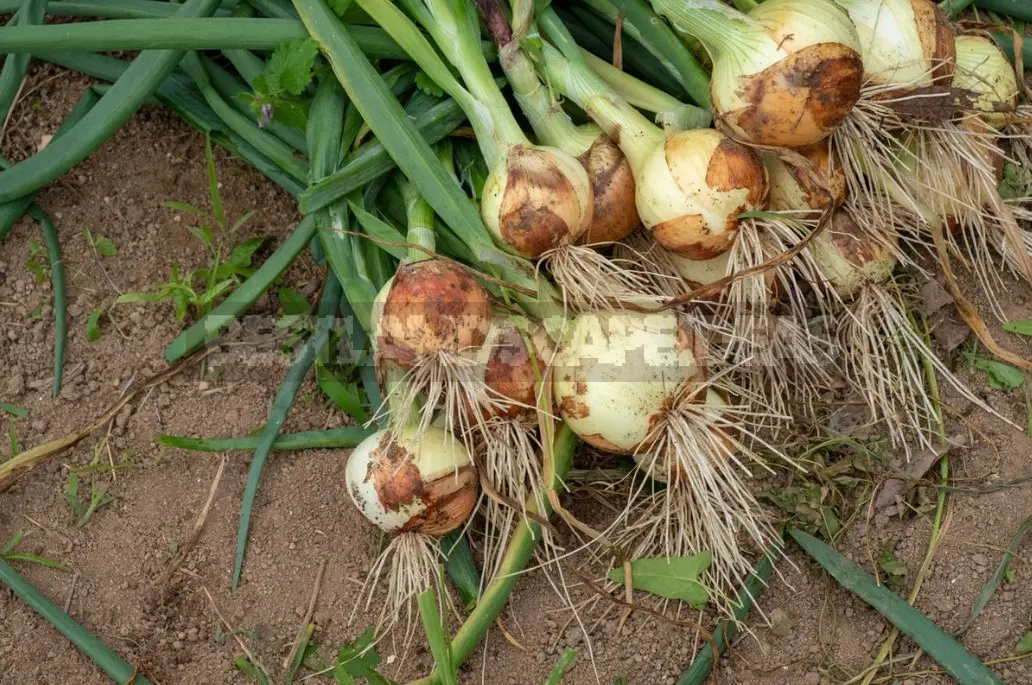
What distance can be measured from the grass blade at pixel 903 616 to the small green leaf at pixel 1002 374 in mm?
406

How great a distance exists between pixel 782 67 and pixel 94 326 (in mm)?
1252

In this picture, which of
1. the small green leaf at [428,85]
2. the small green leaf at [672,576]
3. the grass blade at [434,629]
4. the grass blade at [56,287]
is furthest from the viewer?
the grass blade at [56,287]

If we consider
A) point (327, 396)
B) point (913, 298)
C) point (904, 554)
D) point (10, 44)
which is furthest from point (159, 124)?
point (904, 554)

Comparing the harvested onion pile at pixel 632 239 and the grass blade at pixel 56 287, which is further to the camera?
the grass blade at pixel 56 287

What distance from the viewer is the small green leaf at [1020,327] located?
1.70 m

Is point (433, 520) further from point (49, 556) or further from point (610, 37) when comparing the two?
point (610, 37)

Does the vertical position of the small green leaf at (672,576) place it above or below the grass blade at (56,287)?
below

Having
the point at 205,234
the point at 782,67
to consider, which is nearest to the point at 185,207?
the point at 205,234

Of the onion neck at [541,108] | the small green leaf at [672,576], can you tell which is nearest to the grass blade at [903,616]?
the small green leaf at [672,576]

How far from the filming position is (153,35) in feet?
5.09

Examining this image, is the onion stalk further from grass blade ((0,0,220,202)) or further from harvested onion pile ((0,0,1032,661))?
grass blade ((0,0,220,202))

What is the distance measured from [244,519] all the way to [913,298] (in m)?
1.20

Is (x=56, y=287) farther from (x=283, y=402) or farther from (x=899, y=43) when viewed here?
(x=899, y=43)

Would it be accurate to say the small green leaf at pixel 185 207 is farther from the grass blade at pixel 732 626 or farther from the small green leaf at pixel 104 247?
the grass blade at pixel 732 626
